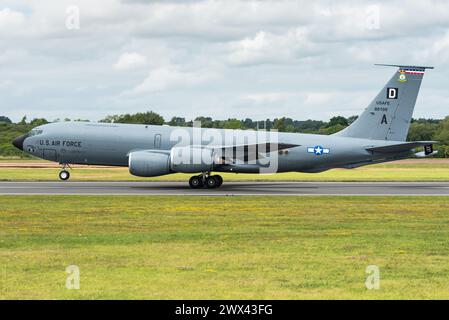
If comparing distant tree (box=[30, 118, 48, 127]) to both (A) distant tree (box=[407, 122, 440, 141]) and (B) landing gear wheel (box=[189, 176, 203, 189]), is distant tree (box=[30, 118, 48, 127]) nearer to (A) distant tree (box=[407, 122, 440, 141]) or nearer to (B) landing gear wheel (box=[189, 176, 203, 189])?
(A) distant tree (box=[407, 122, 440, 141])

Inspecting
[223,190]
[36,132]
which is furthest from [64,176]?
[223,190]

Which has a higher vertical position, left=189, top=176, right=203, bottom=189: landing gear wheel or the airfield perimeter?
left=189, top=176, right=203, bottom=189: landing gear wheel

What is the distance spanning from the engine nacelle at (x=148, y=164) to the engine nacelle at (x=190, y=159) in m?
0.46

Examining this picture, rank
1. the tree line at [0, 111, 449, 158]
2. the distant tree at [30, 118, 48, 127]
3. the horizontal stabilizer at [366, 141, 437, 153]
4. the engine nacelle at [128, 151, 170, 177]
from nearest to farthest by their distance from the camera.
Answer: the engine nacelle at [128, 151, 170, 177]
the horizontal stabilizer at [366, 141, 437, 153]
the tree line at [0, 111, 449, 158]
the distant tree at [30, 118, 48, 127]

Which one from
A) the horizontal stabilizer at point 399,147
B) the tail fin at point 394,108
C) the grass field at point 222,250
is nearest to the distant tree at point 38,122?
the tail fin at point 394,108

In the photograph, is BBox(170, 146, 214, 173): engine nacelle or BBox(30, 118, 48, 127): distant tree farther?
BBox(30, 118, 48, 127): distant tree

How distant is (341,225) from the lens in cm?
2191

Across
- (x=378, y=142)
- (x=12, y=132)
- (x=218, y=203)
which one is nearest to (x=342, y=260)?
(x=218, y=203)

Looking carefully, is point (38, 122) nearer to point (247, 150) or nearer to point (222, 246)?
point (247, 150)

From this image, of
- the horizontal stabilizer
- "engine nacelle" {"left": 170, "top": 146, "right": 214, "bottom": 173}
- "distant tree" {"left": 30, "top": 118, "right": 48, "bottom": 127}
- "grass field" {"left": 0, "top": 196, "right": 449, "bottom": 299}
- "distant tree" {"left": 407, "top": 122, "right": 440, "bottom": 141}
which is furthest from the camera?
"distant tree" {"left": 407, "top": 122, "right": 440, "bottom": 141}

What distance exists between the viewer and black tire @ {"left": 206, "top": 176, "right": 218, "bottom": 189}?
39656 mm

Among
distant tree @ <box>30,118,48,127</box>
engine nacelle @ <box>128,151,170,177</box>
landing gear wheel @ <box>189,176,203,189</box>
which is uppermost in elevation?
distant tree @ <box>30,118,48,127</box>

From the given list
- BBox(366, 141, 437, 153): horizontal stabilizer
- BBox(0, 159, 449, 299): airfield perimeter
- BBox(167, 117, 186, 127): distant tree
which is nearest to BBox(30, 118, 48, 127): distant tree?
BBox(167, 117, 186, 127): distant tree
